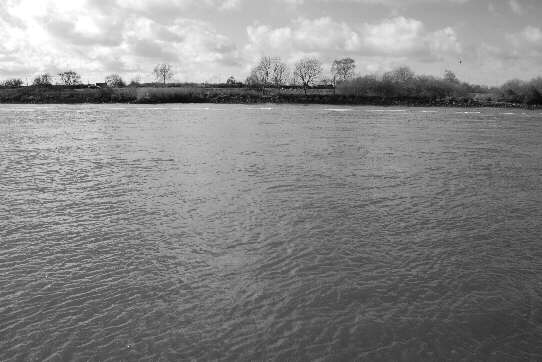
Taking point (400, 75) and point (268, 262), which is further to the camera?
point (400, 75)

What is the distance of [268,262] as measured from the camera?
41.5ft

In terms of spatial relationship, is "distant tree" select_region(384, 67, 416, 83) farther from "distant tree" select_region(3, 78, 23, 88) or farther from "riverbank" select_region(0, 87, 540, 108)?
"distant tree" select_region(3, 78, 23, 88)

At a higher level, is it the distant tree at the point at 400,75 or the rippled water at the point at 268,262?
the distant tree at the point at 400,75

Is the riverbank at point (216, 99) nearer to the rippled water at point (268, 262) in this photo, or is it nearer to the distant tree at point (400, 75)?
the distant tree at point (400, 75)

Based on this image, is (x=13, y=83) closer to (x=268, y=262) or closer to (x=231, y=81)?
(x=231, y=81)

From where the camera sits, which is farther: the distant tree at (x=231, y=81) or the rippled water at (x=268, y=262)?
the distant tree at (x=231, y=81)

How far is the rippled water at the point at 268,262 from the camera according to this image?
906cm

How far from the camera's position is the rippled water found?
9.06 m

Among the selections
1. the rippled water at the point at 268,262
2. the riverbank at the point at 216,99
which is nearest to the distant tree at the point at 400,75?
the riverbank at the point at 216,99


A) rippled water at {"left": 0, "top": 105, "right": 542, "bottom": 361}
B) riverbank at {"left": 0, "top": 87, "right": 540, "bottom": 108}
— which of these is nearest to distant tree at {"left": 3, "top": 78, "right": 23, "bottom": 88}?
riverbank at {"left": 0, "top": 87, "right": 540, "bottom": 108}

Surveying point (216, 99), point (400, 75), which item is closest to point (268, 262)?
point (216, 99)

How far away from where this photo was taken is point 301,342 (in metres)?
9.00

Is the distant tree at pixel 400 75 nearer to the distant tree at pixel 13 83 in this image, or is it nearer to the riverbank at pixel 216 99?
the riverbank at pixel 216 99

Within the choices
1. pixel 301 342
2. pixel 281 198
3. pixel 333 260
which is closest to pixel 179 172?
pixel 281 198
